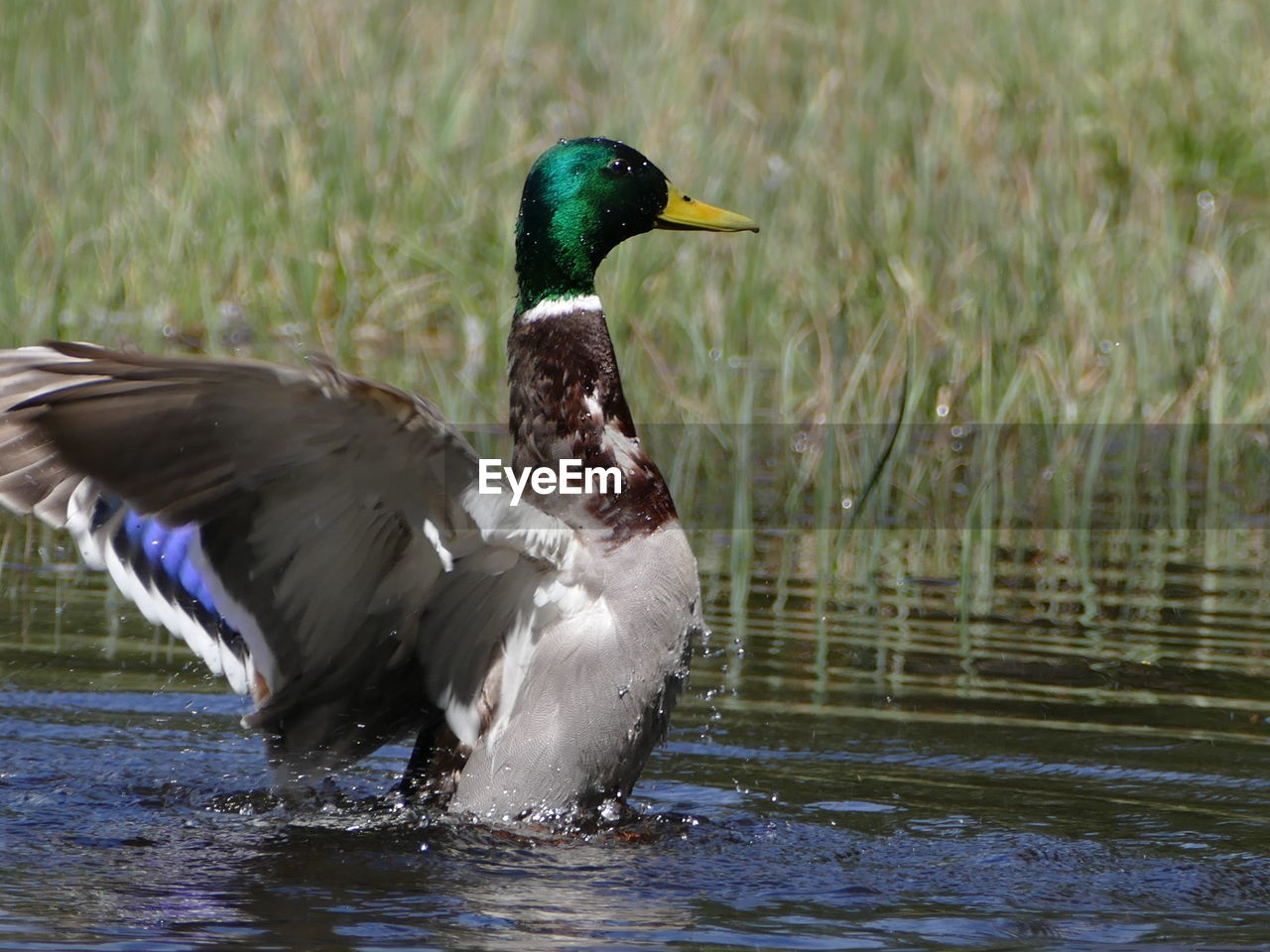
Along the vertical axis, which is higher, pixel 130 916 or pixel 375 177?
pixel 375 177

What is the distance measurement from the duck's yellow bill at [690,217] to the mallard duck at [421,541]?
227 mm

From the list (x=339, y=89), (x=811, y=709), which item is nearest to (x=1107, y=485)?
(x=811, y=709)

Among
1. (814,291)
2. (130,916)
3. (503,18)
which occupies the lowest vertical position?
(130,916)

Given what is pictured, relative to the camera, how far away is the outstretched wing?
3586mm

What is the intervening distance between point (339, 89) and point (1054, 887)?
218 inches

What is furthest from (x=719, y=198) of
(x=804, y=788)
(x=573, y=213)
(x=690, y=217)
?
(x=804, y=788)

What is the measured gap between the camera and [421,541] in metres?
3.95

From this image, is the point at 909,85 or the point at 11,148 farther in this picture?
the point at 909,85

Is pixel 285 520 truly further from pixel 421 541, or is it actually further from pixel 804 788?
pixel 804 788

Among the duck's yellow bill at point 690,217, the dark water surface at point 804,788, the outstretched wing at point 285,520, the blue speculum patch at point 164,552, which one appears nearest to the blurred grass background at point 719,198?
the dark water surface at point 804,788

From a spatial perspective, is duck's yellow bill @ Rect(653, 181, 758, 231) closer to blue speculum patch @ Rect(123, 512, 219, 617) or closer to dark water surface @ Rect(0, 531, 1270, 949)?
dark water surface @ Rect(0, 531, 1270, 949)

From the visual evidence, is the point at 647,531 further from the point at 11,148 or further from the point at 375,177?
the point at 11,148

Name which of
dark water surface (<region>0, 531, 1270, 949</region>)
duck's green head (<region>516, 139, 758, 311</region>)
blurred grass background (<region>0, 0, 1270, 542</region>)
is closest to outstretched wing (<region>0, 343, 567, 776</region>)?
dark water surface (<region>0, 531, 1270, 949</region>)

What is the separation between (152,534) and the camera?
4199 mm
